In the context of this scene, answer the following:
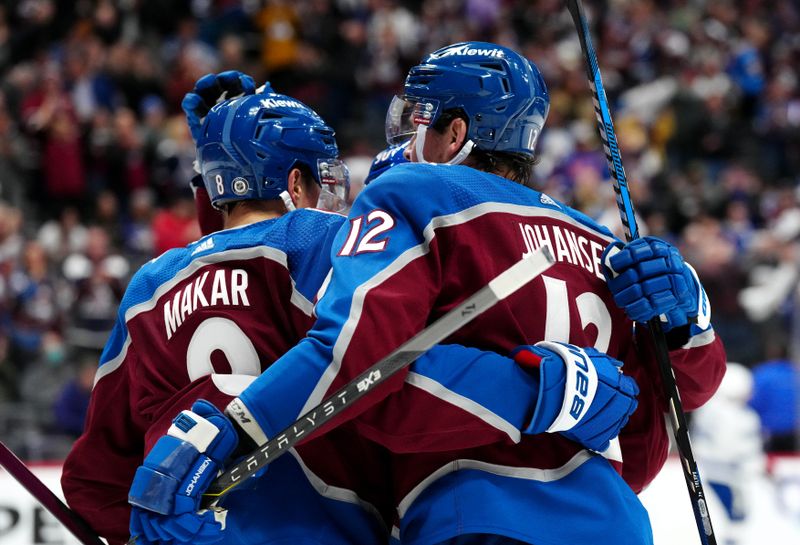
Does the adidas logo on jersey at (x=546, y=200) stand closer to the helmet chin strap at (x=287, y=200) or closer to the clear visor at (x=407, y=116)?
the clear visor at (x=407, y=116)

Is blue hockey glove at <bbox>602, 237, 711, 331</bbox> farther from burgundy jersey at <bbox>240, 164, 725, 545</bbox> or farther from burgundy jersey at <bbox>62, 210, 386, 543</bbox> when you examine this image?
burgundy jersey at <bbox>62, 210, 386, 543</bbox>

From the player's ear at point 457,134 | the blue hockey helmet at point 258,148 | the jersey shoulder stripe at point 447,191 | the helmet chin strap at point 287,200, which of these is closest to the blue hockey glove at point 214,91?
the blue hockey helmet at point 258,148

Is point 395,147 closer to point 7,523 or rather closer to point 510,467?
point 510,467

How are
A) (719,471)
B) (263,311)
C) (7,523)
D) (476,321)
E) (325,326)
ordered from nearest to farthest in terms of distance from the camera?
(325,326) < (476,321) < (263,311) < (7,523) < (719,471)

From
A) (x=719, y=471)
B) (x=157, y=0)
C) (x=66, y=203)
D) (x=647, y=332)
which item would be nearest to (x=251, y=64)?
(x=157, y=0)

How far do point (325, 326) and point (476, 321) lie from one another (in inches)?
13.4

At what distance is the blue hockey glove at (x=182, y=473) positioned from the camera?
Result: 7.55 ft

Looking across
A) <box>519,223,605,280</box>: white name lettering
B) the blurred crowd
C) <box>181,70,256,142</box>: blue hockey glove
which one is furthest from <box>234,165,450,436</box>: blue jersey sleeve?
the blurred crowd

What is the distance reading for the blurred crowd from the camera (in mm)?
8141

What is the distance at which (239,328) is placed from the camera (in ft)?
8.96

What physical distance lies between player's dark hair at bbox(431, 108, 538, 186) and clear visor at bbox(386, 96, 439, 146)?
A: 0.08 ft

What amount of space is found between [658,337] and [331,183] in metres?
0.95

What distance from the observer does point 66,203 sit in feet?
32.6

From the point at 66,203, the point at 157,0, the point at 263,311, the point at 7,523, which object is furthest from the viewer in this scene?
the point at 157,0
